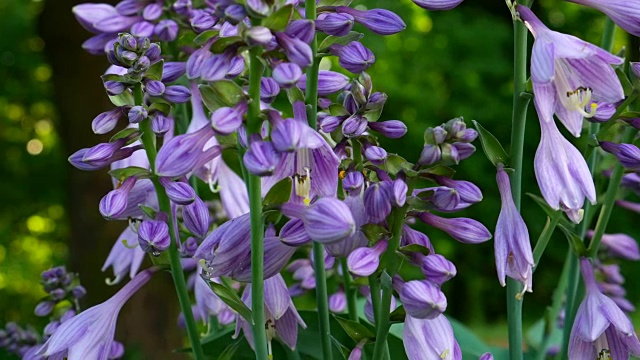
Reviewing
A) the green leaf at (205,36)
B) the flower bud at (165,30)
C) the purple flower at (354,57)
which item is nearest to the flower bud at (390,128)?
the purple flower at (354,57)

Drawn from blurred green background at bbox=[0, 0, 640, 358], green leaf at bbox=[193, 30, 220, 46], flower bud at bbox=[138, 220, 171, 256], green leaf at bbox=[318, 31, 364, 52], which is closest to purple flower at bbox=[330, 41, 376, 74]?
green leaf at bbox=[318, 31, 364, 52]

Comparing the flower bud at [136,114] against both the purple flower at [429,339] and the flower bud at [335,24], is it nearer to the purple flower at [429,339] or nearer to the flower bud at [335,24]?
the flower bud at [335,24]

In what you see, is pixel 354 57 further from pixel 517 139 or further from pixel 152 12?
pixel 152 12

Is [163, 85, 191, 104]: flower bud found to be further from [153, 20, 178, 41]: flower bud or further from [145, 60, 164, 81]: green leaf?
[153, 20, 178, 41]: flower bud

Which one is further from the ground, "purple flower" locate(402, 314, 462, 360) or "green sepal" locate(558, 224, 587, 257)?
"purple flower" locate(402, 314, 462, 360)

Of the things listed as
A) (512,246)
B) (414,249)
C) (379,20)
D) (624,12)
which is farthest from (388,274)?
(624,12)
